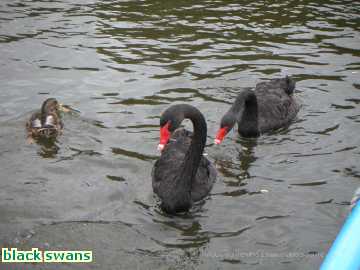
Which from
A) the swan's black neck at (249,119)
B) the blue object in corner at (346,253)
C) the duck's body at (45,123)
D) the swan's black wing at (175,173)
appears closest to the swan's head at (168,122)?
the swan's black wing at (175,173)

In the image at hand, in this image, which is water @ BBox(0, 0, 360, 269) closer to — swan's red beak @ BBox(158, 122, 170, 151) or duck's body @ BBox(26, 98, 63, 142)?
duck's body @ BBox(26, 98, 63, 142)

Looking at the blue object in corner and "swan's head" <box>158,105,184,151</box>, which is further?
"swan's head" <box>158,105,184,151</box>

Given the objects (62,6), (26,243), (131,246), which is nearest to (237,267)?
(131,246)

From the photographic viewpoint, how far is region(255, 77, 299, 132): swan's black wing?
7.60m

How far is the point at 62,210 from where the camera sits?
549 centimetres

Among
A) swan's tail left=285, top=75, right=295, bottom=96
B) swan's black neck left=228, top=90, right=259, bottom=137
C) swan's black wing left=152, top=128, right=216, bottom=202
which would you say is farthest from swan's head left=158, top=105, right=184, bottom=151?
swan's tail left=285, top=75, right=295, bottom=96

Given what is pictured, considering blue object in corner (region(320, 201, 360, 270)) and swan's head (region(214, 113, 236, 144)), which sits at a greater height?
blue object in corner (region(320, 201, 360, 270))

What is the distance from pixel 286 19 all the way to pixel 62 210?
8.03m

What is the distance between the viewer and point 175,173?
227 inches

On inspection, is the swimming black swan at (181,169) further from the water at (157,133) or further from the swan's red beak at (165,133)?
the water at (157,133)

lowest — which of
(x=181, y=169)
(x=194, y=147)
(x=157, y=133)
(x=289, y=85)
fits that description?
(x=157, y=133)

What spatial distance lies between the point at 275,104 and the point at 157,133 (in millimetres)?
1869

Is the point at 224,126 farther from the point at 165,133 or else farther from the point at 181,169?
the point at 165,133

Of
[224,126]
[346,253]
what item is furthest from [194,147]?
[346,253]
